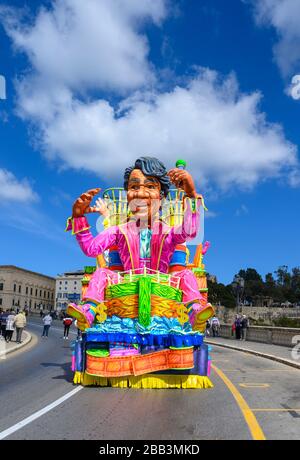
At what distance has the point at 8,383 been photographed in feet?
31.6

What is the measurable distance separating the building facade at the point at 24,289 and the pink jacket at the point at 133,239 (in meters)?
91.2

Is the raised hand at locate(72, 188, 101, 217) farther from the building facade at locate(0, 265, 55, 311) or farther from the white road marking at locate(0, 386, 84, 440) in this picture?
the building facade at locate(0, 265, 55, 311)

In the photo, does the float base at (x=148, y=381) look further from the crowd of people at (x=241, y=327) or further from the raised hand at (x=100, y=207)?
the crowd of people at (x=241, y=327)

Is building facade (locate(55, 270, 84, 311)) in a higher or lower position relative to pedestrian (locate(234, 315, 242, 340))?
higher

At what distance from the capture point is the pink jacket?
→ 9570 mm

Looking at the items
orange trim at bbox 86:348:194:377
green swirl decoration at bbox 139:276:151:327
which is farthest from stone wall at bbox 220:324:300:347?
green swirl decoration at bbox 139:276:151:327

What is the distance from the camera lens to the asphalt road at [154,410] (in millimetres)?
5316

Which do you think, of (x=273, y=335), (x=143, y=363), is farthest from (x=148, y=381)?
(x=273, y=335)

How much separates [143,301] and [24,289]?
110634mm

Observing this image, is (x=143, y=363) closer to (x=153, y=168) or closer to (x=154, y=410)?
(x=154, y=410)

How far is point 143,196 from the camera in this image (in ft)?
33.2

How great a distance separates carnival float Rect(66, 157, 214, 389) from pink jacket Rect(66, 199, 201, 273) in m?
0.02
